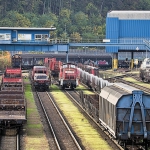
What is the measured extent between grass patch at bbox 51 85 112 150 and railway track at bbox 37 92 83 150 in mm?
515

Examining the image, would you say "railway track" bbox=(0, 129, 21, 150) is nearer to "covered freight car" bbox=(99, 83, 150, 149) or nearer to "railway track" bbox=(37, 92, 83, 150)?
"railway track" bbox=(37, 92, 83, 150)

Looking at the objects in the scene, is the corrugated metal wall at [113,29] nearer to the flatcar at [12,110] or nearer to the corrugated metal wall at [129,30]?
the corrugated metal wall at [129,30]

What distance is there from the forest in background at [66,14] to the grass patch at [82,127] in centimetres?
9744

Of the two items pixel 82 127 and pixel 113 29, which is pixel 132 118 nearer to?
pixel 82 127

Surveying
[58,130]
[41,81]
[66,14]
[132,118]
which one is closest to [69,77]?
[41,81]

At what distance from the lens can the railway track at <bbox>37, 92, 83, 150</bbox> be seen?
94.0ft

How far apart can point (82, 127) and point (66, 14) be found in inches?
5529

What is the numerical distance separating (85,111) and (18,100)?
857 cm

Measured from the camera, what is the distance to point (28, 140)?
3023cm

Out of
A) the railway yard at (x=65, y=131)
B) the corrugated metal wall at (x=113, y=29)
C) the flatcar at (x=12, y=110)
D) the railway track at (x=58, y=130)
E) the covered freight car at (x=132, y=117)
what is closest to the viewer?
the covered freight car at (x=132, y=117)

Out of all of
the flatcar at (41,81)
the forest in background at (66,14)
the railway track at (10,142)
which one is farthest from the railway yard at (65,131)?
the forest in background at (66,14)

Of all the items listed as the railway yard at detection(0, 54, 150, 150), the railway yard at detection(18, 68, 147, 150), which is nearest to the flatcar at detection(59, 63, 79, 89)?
the railway yard at detection(0, 54, 150, 150)

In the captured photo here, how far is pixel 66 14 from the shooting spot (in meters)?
174

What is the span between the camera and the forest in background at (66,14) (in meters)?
156
